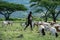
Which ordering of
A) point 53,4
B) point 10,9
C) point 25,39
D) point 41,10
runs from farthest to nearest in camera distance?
point 10,9
point 41,10
point 53,4
point 25,39

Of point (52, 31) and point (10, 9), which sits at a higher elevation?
point (52, 31)

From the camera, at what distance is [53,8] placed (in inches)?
2135

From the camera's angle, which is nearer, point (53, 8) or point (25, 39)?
point (25, 39)

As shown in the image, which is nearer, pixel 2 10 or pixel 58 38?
pixel 58 38

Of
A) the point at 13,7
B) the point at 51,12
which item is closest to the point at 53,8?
the point at 51,12

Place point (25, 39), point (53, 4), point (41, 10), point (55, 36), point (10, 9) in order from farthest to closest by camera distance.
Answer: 1. point (10, 9)
2. point (41, 10)
3. point (53, 4)
4. point (55, 36)
5. point (25, 39)

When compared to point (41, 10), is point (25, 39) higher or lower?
higher

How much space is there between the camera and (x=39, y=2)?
5512 centimetres

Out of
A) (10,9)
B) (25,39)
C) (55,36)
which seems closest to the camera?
(25,39)

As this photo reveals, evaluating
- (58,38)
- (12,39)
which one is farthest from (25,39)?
(58,38)

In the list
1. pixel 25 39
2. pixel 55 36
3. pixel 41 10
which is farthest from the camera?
pixel 41 10

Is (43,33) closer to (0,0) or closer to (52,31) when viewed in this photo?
(52,31)

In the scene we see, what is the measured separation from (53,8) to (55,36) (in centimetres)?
3787

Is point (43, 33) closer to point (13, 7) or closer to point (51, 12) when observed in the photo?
point (51, 12)
